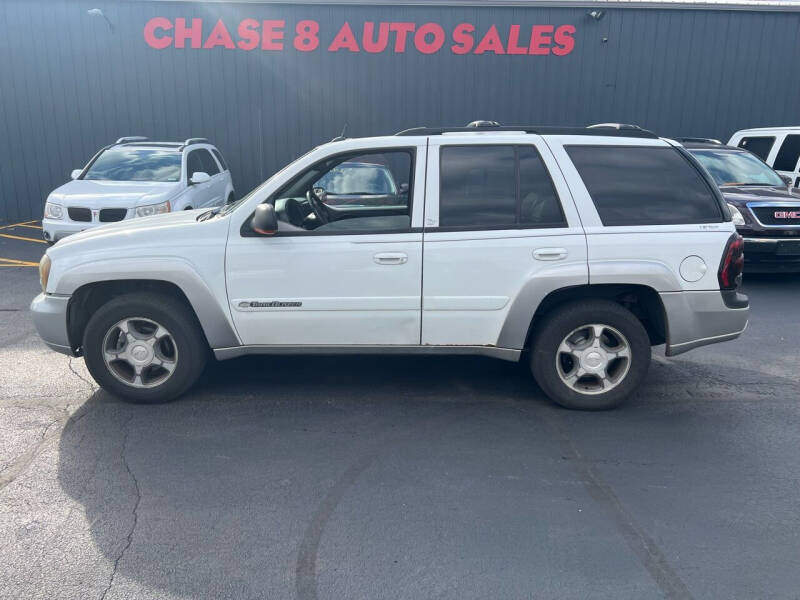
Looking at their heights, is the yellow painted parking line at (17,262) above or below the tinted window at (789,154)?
below

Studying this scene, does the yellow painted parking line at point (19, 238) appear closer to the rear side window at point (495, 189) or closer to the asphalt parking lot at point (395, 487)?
the asphalt parking lot at point (395, 487)

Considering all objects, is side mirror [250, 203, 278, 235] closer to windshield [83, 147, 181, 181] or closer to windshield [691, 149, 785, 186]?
windshield [83, 147, 181, 181]

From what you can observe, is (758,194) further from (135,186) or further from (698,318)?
(135,186)

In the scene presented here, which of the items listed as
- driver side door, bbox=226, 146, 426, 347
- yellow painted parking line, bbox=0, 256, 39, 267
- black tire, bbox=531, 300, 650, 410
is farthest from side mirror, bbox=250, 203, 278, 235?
yellow painted parking line, bbox=0, 256, 39, 267

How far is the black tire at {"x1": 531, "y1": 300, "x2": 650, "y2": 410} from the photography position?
4.62 metres

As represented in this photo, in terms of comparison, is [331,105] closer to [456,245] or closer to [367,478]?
[456,245]

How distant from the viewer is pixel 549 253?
4.51 meters

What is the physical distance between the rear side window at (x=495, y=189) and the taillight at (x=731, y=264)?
1116 mm

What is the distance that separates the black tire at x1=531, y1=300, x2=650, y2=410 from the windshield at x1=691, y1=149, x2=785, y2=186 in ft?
21.0

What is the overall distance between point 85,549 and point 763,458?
Result: 3.79 metres

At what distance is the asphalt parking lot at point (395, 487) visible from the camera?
2.97 meters

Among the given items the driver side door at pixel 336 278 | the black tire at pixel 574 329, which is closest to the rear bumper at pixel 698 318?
the black tire at pixel 574 329

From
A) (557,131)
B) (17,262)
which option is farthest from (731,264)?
(17,262)

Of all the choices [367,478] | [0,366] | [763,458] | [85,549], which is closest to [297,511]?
[367,478]
